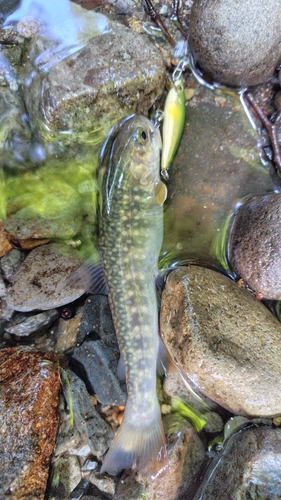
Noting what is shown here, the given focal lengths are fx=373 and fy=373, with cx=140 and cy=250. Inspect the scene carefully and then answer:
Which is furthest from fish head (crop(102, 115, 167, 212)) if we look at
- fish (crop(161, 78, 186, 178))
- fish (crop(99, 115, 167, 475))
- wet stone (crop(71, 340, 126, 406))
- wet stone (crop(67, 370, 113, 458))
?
wet stone (crop(67, 370, 113, 458))

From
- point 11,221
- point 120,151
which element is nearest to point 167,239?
point 120,151

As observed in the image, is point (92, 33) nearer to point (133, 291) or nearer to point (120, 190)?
point (120, 190)

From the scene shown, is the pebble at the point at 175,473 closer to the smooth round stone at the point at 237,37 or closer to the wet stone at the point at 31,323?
the wet stone at the point at 31,323

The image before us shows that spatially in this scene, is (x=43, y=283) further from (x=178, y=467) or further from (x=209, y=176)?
(x=178, y=467)

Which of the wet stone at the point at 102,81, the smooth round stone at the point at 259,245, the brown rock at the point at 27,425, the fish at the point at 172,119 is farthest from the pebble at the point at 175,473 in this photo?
the wet stone at the point at 102,81

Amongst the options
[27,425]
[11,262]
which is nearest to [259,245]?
[11,262]

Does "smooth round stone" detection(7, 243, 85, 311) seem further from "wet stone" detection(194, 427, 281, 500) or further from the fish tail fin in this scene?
"wet stone" detection(194, 427, 281, 500)
